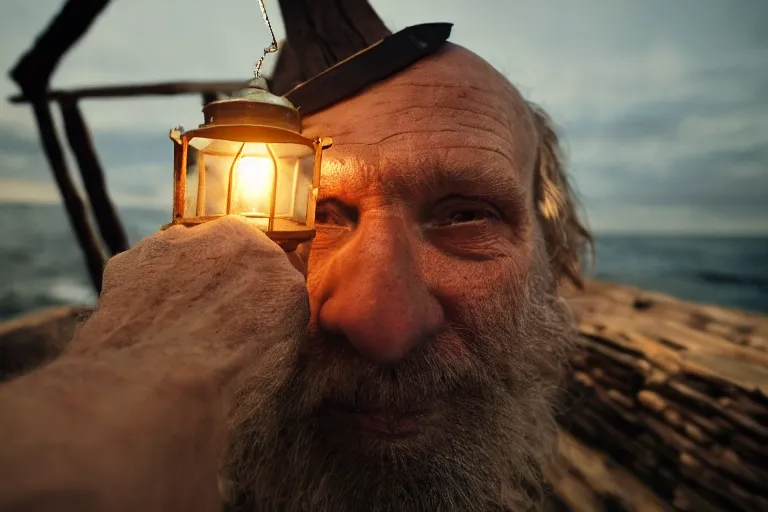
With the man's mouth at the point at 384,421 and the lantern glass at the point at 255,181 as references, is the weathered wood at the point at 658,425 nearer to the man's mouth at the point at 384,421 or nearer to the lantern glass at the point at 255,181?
the man's mouth at the point at 384,421

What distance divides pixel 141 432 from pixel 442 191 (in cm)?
110

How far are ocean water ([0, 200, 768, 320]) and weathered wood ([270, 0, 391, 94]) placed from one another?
31.7 feet

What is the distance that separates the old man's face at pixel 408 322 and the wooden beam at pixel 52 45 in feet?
9.64

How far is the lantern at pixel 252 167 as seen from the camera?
966mm

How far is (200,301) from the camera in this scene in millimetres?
855

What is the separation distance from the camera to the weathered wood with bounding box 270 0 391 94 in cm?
183

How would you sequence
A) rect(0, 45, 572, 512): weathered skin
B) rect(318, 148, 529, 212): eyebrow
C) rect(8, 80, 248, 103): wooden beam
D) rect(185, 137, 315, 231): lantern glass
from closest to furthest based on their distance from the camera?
1. rect(0, 45, 572, 512): weathered skin
2. rect(185, 137, 315, 231): lantern glass
3. rect(318, 148, 529, 212): eyebrow
4. rect(8, 80, 248, 103): wooden beam

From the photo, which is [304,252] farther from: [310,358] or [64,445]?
[64,445]

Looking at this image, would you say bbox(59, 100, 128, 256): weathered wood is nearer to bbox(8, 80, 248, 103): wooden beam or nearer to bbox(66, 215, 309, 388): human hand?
bbox(8, 80, 248, 103): wooden beam

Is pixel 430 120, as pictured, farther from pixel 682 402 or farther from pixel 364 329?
pixel 682 402

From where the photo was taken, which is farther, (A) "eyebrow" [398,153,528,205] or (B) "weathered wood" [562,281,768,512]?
(B) "weathered wood" [562,281,768,512]

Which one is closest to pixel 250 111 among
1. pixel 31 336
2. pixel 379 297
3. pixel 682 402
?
pixel 379 297

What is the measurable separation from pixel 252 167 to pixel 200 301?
0.42m

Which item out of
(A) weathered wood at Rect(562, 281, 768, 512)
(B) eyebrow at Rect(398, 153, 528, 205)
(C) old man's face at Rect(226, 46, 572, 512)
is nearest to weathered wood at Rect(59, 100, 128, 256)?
(C) old man's face at Rect(226, 46, 572, 512)
